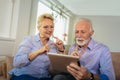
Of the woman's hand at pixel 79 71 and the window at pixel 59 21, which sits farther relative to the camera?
the window at pixel 59 21

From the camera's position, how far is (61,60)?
1.35m

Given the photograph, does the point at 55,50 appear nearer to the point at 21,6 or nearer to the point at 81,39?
the point at 81,39

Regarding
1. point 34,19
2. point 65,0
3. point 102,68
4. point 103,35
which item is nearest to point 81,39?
point 102,68

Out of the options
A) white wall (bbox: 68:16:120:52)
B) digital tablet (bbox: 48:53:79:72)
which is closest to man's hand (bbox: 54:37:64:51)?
digital tablet (bbox: 48:53:79:72)

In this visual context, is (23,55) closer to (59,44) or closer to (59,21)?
(59,44)

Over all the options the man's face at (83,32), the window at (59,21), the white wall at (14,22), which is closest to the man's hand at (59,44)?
the man's face at (83,32)

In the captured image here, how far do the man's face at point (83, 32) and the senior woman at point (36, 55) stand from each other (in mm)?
238

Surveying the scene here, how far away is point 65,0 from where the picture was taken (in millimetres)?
3977

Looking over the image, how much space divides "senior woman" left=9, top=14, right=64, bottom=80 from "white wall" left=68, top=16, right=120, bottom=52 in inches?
130

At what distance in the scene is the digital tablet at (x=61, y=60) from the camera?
4.19 feet

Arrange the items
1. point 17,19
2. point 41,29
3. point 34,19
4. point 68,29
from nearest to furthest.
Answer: point 41,29 < point 17,19 < point 34,19 < point 68,29

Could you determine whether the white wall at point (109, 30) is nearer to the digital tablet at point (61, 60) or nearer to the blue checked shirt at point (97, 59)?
the blue checked shirt at point (97, 59)

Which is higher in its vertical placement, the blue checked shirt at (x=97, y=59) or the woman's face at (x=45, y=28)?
the woman's face at (x=45, y=28)

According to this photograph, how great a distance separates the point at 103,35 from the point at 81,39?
3461 mm
